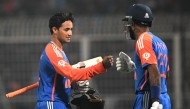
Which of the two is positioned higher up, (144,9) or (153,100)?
(144,9)

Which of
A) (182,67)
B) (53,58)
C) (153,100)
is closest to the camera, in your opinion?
(153,100)

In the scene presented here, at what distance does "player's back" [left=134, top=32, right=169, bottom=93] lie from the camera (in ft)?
23.9

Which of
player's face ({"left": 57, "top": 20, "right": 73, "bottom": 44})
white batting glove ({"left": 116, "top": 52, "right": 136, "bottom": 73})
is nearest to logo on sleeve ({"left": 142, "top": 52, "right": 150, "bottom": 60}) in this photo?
white batting glove ({"left": 116, "top": 52, "right": 136, "bottom": 73})

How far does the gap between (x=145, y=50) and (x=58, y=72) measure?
1.12 meters

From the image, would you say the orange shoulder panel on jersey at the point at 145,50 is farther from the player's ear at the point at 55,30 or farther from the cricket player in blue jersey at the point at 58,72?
the player's ear at the point at 55,30

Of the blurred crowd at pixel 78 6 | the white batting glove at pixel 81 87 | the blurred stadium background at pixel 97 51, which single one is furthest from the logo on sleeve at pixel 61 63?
the blurred crowd at pixel 78 6

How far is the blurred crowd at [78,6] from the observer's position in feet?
58.3

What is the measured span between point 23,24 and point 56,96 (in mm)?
6473

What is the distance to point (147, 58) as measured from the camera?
725 centimetres

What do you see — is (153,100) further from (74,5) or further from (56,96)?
(74,5)

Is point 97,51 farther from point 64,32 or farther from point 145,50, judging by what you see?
point 145,50

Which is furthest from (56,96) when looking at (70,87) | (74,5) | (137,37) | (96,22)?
(74,5)

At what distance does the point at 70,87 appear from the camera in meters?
7.97

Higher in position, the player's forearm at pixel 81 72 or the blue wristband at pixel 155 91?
the player's forearm at pixel 81 72
